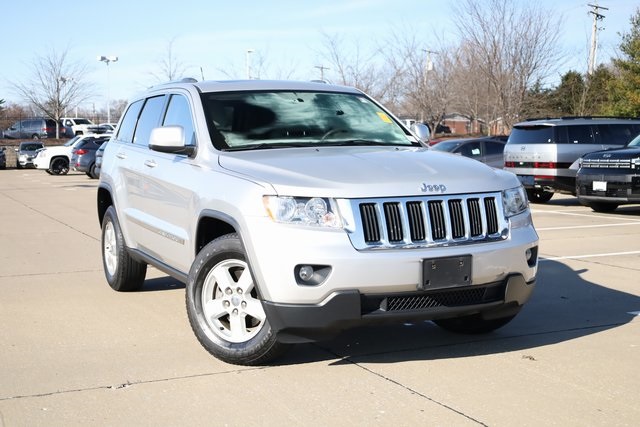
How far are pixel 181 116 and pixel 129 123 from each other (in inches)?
61.9

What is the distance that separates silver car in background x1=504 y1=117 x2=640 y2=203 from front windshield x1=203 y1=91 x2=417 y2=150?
1157cm

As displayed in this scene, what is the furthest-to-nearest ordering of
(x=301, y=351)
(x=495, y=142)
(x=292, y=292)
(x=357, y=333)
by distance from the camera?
(x=495, y=142)
(x=357, y=333)
(x=301, y=351)
(x=292, y=292)

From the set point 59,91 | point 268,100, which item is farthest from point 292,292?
point 59,91

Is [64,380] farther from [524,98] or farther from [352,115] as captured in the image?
[524,98]

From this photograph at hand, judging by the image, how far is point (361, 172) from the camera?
5.06m

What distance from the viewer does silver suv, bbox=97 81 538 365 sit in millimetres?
4773

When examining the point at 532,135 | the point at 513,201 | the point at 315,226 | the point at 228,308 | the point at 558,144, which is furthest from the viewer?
the point at 532,135

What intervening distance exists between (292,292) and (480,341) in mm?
1716

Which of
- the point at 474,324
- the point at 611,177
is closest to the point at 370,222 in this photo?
the point at 474,324

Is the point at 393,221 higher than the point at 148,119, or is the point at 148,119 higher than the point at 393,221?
the point at 148,119

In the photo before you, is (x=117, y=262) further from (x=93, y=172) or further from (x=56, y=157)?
(x=56, y=157)

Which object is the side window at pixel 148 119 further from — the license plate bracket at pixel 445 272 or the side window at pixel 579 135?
the side window at pixel 579 135

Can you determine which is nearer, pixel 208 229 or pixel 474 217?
pixel 474 217

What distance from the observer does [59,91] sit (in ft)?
197
